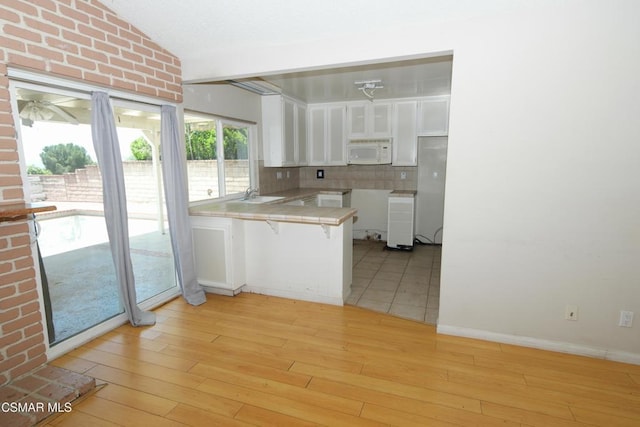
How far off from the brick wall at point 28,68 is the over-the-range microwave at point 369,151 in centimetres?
362

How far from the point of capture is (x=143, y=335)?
270 centimetres

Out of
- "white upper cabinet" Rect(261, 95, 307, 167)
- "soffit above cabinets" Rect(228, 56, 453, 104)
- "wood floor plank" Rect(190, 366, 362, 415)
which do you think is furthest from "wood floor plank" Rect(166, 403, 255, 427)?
"white upper cabinet" Rect(261, 95, 307, 167)

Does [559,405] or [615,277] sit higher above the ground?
[615,277]

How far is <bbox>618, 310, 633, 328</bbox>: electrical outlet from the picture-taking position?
7.47 feet

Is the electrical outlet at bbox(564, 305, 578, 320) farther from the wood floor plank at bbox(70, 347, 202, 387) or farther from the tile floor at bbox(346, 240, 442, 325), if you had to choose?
the wood floor plank at bbox(70, 347, 202, 387)

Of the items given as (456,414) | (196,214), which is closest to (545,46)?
(456,414)

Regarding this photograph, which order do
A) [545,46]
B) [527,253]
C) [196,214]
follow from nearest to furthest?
1. [545,46]
2. [527,253]
3. [196,214]

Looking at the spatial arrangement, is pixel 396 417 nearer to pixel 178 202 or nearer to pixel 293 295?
pixel 293 295

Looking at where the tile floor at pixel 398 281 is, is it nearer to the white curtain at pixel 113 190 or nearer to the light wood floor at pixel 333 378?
the light wood floor at pixel 333 378

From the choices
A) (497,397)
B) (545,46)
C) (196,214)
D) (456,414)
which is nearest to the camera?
(456,414)

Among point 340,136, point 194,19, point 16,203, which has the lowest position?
point 16,203

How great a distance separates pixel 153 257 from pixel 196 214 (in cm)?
63

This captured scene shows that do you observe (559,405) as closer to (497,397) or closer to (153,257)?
(497,397)

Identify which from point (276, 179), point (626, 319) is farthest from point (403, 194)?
point (626, 319)
